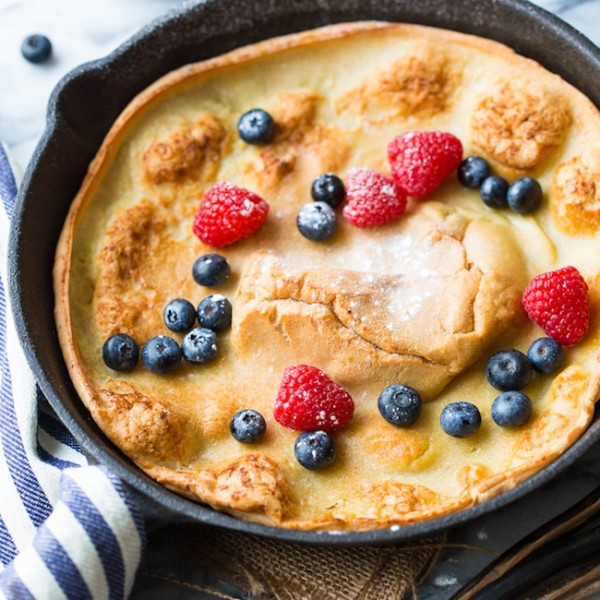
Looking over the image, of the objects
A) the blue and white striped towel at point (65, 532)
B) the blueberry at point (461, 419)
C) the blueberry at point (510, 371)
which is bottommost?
the blue and white striped towel at point (65, 532)

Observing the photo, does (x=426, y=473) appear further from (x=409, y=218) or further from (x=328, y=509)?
(x=409, y=218)

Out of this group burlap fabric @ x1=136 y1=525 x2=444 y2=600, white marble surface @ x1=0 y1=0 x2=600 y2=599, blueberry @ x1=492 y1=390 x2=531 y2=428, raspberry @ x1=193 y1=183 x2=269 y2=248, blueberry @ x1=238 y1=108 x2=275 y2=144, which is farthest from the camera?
white marble surface @ x1=0 y1=0 x2=600 y2=599

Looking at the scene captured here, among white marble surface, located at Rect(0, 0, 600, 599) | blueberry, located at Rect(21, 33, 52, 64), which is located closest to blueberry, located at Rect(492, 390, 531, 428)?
white marble surface, located at Rect(0, 0, 600, 599)

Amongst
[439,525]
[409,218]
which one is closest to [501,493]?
[439,525]

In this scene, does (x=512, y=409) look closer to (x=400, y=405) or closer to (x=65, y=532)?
(x=400, y=405)

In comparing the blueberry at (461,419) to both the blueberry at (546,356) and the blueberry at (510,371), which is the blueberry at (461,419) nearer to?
the blueberry at (510,371)

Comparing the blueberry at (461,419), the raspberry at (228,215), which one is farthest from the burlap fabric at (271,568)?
A: the raspberry at (228,215)

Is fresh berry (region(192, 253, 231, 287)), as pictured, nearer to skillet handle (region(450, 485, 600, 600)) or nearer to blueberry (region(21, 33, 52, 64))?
skillet handle (region(450, 485, 600, 600))
